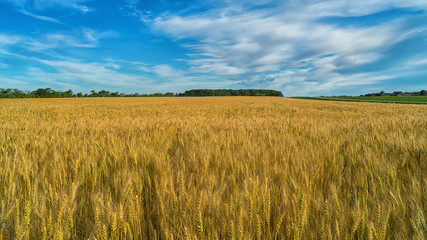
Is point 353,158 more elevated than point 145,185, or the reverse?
point 353,158

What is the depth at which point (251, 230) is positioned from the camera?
0.80 metres

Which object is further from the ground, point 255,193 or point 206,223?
point 255,193

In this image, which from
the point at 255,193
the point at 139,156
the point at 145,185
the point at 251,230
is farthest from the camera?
the point at 139,156

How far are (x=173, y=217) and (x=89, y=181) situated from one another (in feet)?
2.97

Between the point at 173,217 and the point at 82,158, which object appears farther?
the point at 82,158

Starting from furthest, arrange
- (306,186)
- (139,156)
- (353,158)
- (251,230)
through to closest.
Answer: (139,156), (353,158), (306,186), (251,230)

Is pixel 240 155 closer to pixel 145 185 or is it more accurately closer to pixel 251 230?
pixel 145 185

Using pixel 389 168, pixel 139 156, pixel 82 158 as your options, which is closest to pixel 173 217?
pixel 139 156

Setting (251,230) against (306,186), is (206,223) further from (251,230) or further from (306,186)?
(306,186)

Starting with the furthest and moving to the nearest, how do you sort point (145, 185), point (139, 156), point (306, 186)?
point (139, 156)
point (145, 185)
point (306, 186)

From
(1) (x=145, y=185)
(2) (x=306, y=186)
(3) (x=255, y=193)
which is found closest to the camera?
(3) (x=255, y=193)

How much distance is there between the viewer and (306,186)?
3.95 ft

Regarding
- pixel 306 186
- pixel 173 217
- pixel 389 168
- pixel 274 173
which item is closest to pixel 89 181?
pixel 173 217

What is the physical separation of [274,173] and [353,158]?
86 cm
